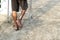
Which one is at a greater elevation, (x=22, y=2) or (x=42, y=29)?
(x=22, y=2)

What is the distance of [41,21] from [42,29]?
567mm

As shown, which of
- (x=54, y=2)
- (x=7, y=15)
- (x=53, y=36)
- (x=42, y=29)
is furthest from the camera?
(x=54, y=2)

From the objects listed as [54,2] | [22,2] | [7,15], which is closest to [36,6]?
[54,2]

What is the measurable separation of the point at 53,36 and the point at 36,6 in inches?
94.0

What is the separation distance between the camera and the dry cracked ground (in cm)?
503

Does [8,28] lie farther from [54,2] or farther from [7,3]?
[54,2]

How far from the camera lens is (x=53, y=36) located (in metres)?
5.07

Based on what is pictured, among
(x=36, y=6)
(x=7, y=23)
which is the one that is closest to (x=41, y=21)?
(x=7, y=23)

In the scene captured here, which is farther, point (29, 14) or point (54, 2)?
point (54, 2)

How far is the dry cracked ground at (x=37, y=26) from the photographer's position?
198 inches

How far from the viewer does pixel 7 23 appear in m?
5.76

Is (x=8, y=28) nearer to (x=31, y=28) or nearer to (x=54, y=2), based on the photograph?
(x=31, y=28)

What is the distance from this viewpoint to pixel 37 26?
5629mm

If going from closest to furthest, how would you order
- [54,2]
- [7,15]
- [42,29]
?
[42,29], [7,15], [54,2]
